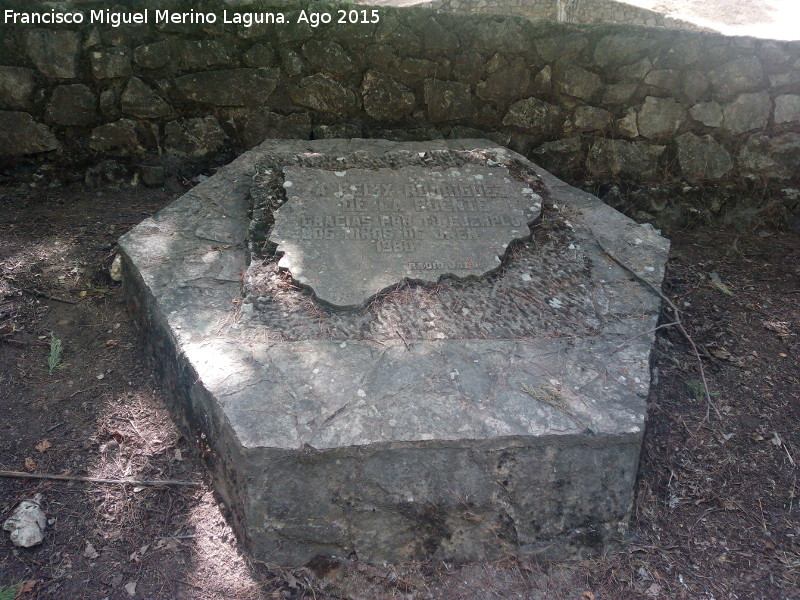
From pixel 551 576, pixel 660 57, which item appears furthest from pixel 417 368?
pixel 660 57

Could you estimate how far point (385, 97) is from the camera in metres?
3.77

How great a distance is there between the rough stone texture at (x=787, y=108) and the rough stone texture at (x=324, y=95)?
2423 mm

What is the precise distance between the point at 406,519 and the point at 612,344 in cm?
104

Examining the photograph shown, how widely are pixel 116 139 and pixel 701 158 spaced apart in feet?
11.3

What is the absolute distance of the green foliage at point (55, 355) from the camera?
9.03 ft

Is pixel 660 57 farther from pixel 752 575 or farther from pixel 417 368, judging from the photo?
pixel 752 575

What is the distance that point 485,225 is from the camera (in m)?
3.00

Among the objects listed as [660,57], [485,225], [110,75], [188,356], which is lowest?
[188,356]

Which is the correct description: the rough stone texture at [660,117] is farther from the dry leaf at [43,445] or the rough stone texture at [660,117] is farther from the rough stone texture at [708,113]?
the dry leaf at [43,445]

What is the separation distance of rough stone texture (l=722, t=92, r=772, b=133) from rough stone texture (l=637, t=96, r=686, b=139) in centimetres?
25

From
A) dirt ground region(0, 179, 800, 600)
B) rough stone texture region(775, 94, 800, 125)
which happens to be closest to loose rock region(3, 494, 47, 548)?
dirt ground region(0, 179, 800, 600)

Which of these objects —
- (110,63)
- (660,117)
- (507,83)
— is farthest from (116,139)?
(660,117)

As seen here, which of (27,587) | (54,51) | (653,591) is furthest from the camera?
(54,51)

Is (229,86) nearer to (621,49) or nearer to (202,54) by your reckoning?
(202,54)
